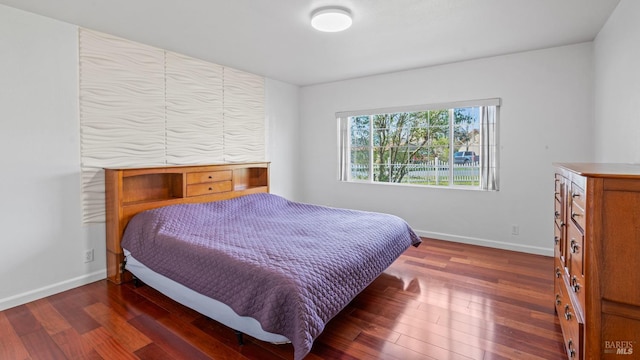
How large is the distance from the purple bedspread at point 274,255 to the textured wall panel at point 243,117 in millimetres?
1098

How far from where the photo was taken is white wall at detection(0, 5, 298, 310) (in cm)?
243

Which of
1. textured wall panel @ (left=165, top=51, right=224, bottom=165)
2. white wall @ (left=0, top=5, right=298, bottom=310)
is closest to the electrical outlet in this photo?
white wall @ (left=0, top=5, right=298, bottom=310)

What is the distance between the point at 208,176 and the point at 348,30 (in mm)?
2234

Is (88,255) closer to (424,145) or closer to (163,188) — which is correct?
(163,188)

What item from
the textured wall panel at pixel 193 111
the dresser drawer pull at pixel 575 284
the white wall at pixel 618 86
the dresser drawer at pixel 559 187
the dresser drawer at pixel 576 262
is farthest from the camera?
the textured wall panel at pixel 193 111

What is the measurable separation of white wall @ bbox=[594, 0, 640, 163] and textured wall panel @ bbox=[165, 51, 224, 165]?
4.00 metres

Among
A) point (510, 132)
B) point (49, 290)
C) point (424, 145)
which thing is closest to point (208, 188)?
point (49, 290)

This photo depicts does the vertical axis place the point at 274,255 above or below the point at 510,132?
below

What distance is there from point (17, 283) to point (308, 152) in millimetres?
3916

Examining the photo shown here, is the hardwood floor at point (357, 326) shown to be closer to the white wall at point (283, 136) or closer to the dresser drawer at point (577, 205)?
the dresser drawer at point (577, 205)

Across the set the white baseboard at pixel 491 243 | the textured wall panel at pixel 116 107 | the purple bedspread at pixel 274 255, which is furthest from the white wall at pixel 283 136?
the white baseboard at pixel 491 243

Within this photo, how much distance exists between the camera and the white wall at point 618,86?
6.95 feet

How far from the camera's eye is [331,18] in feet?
8.12

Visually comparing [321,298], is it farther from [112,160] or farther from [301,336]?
[112,160]
